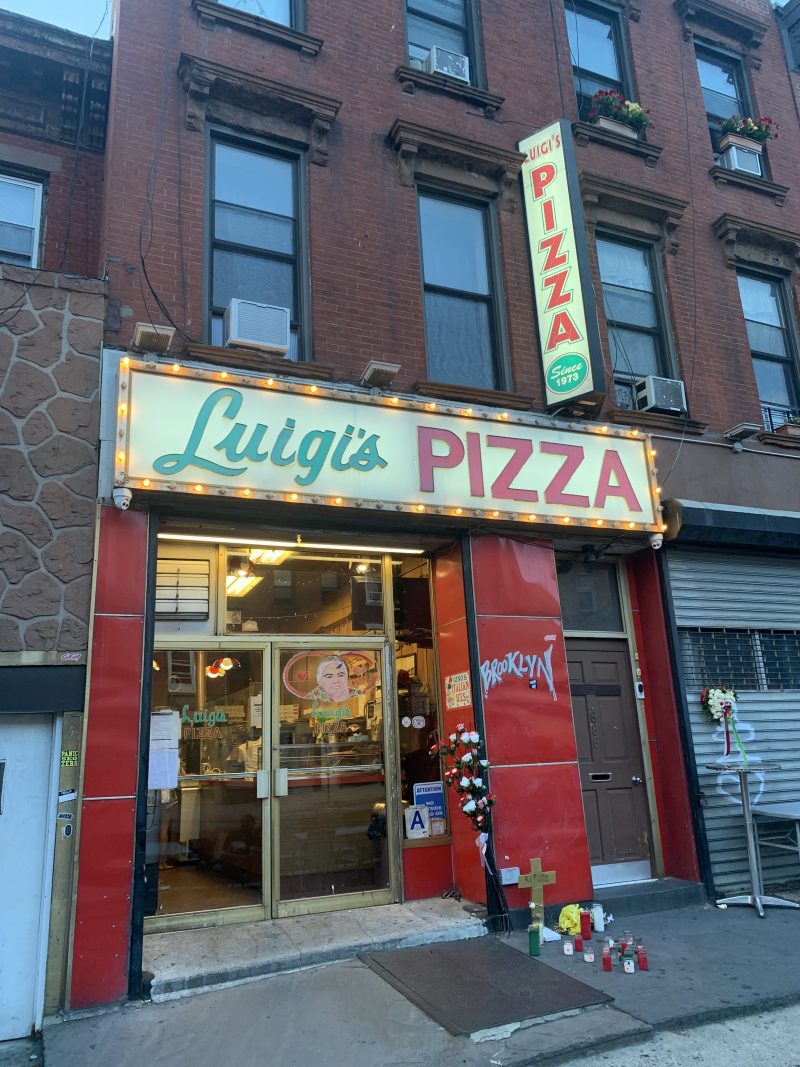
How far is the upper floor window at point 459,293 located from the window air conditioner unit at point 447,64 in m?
1.57

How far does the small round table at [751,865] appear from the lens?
7.89m

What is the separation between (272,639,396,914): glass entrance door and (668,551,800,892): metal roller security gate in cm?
345

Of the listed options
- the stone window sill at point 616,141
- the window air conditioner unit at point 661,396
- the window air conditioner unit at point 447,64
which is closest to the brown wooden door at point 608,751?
the window air conditioner unit at point 661,396

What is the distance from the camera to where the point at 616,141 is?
10461mm

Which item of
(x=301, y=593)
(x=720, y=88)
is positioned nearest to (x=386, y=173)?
(x=301, y=593)

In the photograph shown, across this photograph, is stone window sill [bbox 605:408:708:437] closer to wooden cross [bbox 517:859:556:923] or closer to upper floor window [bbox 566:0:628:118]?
upper floor window [bbox 566:0:628:118]

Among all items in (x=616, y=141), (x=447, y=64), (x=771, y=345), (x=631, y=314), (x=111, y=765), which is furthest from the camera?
(x=771, y=345)

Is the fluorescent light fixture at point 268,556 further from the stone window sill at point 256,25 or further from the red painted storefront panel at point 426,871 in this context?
the stone window sill at point 256,25

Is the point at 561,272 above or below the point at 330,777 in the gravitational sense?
above

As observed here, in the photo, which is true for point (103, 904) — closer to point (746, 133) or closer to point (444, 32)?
point (444, 32)

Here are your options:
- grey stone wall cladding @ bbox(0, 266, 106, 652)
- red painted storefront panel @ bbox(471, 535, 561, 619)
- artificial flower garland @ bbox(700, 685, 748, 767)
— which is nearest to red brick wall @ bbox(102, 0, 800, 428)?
grey stone wall cladding @ bbox(0, 266, 106, 652)

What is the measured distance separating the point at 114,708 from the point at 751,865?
6.25 meters

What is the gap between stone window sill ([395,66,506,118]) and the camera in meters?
9.37

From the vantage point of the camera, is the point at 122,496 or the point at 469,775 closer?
the point at 122,496
